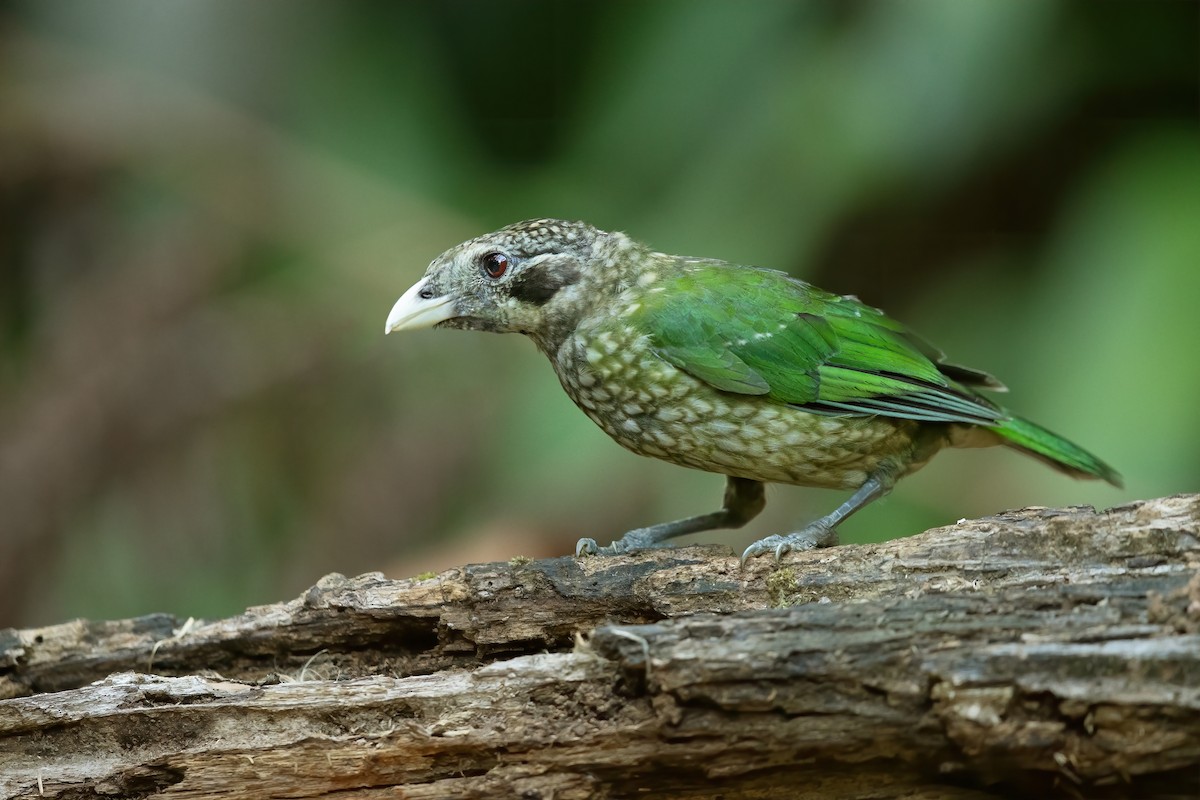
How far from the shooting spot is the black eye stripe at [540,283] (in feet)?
15.8

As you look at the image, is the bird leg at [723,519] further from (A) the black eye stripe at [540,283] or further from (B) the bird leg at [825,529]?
(A) the black eye stripe at [540,283]

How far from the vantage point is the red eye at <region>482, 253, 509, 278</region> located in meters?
4.76

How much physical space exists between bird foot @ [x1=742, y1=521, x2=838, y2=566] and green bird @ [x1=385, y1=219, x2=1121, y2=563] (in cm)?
2

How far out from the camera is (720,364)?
459cm

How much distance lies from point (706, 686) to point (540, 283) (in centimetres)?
221

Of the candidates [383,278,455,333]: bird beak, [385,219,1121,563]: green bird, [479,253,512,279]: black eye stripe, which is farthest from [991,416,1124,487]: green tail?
[383,278,455,333]: bird beak

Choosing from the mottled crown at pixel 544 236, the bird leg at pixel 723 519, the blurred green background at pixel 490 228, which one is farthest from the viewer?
the blurred green background at pixel 490 228

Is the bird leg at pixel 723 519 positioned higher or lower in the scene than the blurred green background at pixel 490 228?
lower

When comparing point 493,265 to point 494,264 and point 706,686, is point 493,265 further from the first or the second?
point 706,686

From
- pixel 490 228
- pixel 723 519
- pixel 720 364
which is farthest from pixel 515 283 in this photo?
pixel 490 228

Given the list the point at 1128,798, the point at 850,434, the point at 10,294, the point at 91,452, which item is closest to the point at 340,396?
the point at 91,452

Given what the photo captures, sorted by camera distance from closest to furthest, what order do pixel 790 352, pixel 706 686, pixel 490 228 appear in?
pixel 706 686 → pixel 790 352 → pixel 490 228

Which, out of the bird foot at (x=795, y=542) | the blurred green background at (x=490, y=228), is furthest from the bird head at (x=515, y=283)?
the blurred green background at (x=490, y=228)

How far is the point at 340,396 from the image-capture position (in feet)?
26.4
